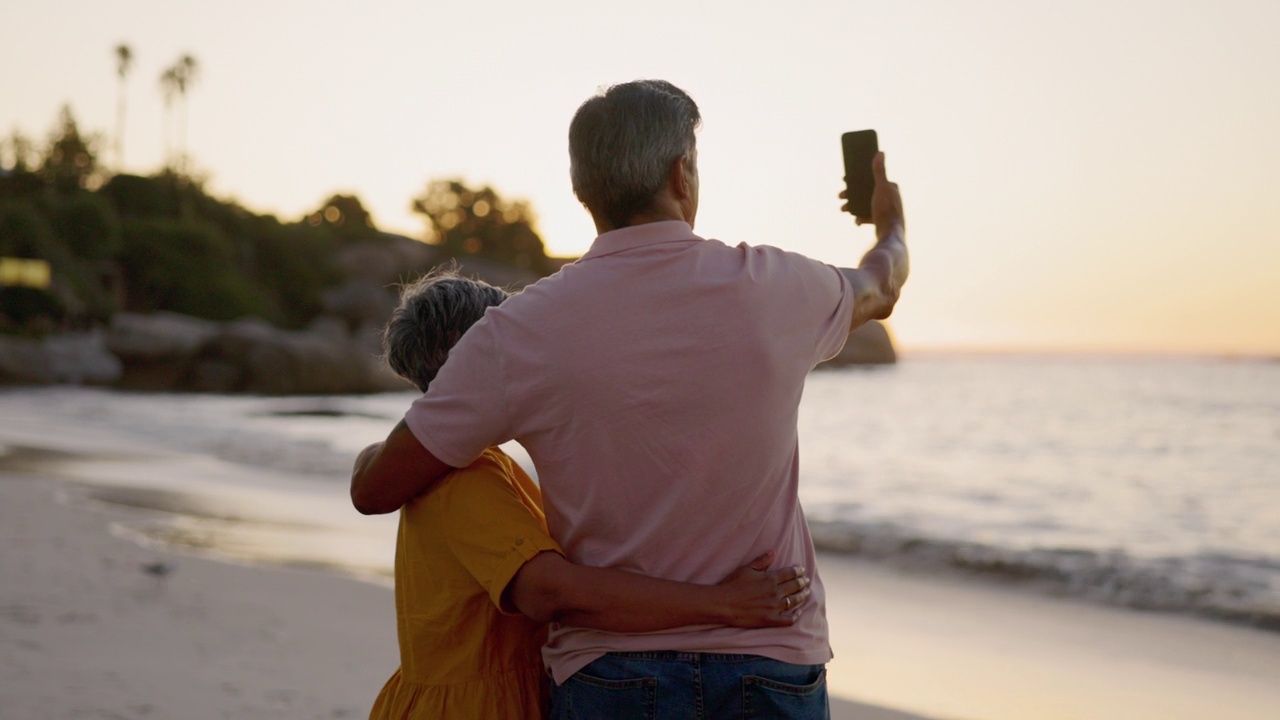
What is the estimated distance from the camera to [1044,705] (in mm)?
4773

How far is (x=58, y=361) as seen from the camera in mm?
32188

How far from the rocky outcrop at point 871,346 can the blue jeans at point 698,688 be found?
72 cm

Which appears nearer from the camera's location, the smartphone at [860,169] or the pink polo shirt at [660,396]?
the pink polo shirt at [660,396]

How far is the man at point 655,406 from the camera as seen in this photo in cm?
164

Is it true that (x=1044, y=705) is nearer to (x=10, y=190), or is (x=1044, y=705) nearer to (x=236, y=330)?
(x=236, y=330)

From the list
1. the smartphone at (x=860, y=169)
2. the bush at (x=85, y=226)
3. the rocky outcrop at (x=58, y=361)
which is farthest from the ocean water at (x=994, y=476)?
the bush at (x=85, y=226)

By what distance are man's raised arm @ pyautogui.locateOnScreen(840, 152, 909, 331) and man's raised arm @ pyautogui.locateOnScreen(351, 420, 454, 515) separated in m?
0.71

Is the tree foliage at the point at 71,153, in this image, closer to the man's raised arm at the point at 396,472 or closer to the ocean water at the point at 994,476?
the ocean water at the point at 994,476

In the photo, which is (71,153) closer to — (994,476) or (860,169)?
(994,476)

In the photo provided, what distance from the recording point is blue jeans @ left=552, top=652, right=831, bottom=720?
5.64ft

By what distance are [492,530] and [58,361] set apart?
34.5 metres

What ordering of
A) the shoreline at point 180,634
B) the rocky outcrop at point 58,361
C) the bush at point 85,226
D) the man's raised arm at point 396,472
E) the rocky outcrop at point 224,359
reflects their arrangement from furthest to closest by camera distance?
the bush at point 85,226, the rocky outcrop at point 224,359, the rocky outcrop at point 58,361, the shoreline at point 180,634, the man's raised arm at point 396,472

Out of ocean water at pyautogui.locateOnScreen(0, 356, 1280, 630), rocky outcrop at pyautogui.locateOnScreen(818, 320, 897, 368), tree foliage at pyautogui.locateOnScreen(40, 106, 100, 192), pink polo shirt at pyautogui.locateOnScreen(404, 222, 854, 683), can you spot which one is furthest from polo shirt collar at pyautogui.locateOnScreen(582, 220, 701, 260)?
tree foliage at pyautogui.locateOnScreen(40, 106, 100, 192)

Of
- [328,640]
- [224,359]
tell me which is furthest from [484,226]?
[328,640]
